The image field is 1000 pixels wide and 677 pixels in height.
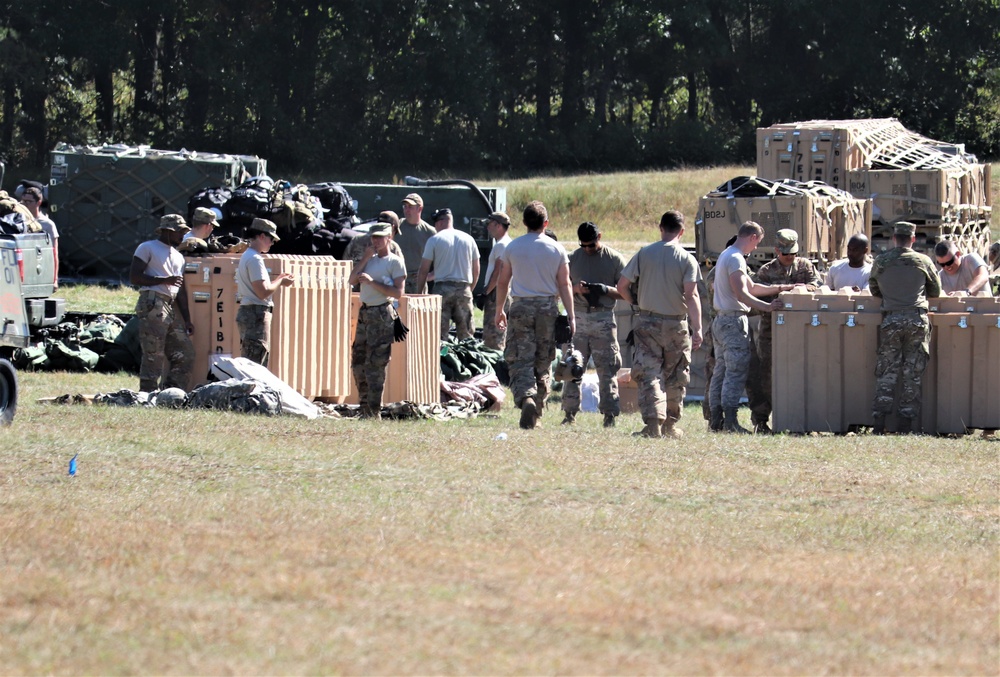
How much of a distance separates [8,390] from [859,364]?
687 centimetres

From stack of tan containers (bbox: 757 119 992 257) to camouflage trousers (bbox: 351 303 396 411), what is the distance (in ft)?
27.3

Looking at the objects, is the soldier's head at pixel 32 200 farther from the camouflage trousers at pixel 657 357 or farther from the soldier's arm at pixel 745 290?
the soldier's arm at pixel 745 290

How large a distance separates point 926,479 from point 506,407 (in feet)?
19.2

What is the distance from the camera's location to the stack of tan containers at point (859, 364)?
38.3ft

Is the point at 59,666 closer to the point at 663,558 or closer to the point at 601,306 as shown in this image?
the point at 663,558

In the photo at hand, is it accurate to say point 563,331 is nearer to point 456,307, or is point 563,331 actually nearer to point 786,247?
point 786,247

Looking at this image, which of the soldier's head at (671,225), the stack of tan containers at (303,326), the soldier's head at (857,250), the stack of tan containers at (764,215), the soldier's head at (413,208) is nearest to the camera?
the soldier's head at (671,225)

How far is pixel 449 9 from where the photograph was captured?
166ft

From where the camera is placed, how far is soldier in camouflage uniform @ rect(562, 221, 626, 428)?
12.3 metres

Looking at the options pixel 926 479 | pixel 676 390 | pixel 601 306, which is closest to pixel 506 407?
pixel 601 306

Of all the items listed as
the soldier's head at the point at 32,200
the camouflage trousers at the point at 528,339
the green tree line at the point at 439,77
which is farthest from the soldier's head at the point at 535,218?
the green tree line at the point at 439,77

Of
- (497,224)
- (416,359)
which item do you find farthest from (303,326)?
(497,224)

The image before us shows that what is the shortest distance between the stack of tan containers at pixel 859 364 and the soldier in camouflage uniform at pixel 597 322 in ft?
4.60

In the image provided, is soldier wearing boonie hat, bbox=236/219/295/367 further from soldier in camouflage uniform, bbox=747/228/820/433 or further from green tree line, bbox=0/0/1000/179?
green tree line, bbox=0/0/1000/179
